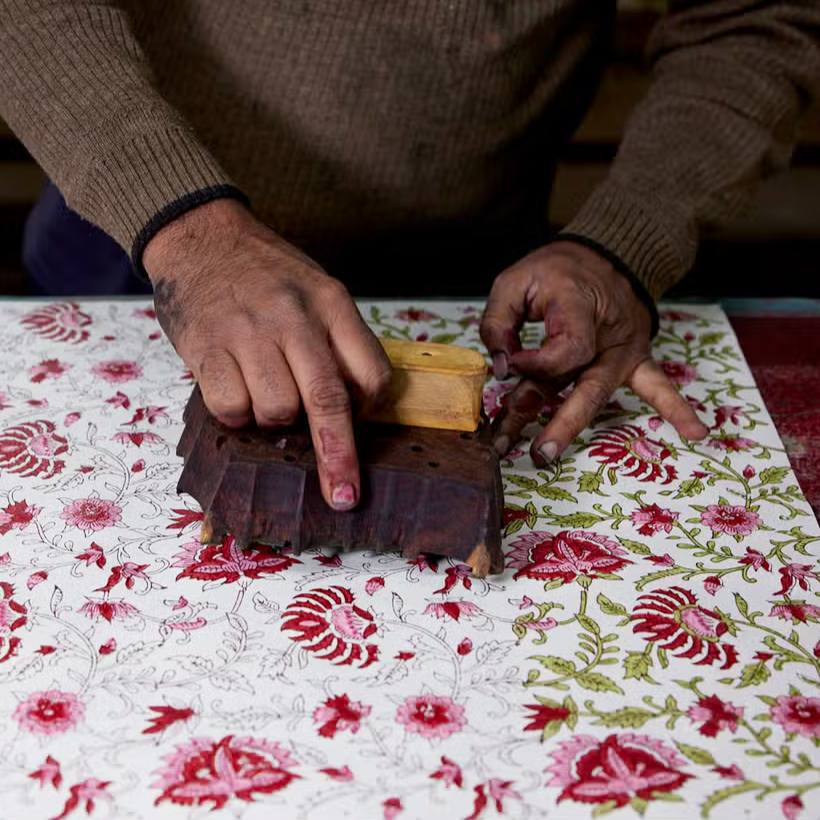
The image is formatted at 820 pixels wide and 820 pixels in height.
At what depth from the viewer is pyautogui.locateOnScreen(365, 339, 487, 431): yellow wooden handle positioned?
3.10ft

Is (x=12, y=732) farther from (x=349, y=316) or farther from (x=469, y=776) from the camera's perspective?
(x=349, y=316)

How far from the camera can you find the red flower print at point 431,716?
0.75 metres

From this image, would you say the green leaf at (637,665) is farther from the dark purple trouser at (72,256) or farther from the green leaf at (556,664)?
the dark purple trouser at (72,256)

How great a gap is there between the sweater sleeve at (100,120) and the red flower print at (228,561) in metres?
→ 0.31

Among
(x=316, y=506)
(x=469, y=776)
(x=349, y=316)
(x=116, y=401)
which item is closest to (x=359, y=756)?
(x=469, y=776)

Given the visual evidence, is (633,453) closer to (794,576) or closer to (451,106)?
(794,576)

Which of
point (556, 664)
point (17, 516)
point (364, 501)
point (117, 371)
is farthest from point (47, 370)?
point (556, 664)

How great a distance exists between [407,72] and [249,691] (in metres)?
0.85

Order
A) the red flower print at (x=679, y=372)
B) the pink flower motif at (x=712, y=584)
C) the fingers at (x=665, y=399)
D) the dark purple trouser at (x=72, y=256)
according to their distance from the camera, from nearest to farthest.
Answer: the pink flower motif at (x=712, y=584)
the fingers at (x=665, y=399)
the red flower print at (x=679, y=372)
the dark purple trouser at (x=72, y=256)

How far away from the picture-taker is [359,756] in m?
0.73

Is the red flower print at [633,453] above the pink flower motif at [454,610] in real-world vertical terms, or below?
below

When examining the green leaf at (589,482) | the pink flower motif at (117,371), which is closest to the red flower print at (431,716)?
the green leaf at (589,482)

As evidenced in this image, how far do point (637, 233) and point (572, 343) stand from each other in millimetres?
222

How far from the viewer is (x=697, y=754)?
2.43 feet
